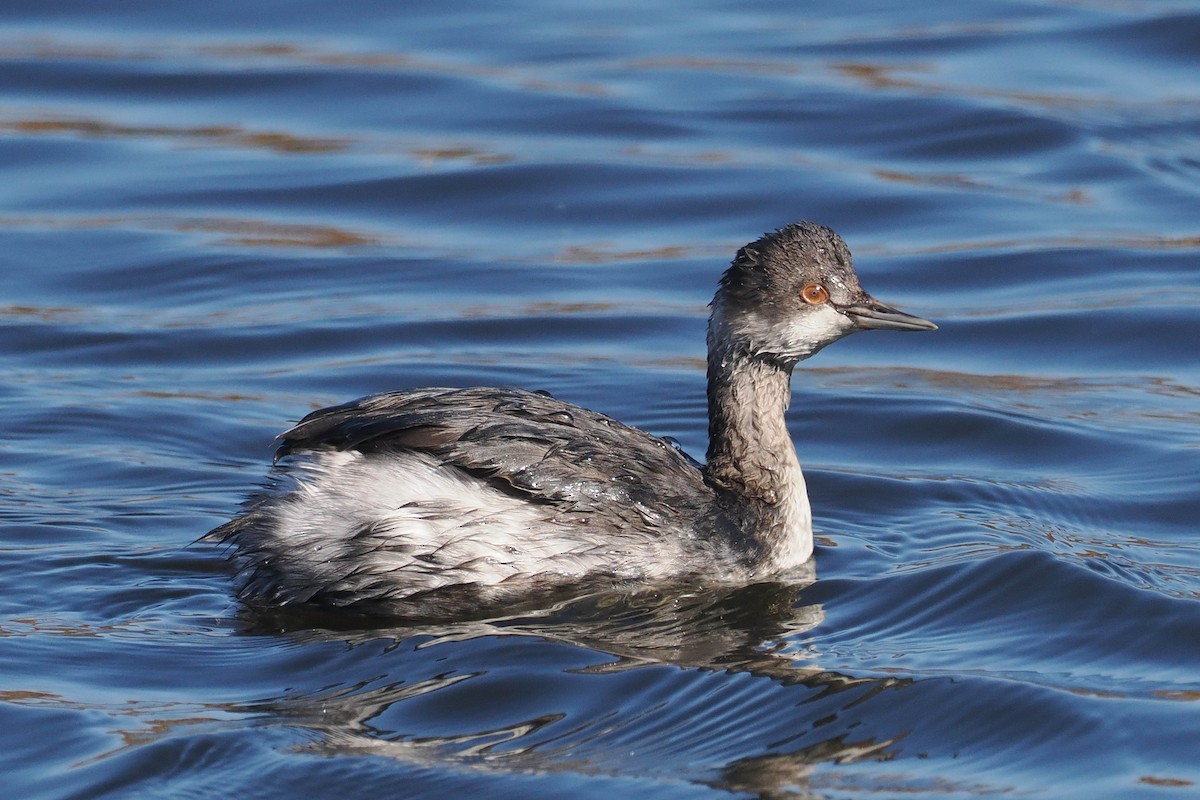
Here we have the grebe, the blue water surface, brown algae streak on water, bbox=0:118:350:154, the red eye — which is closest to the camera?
the blue water surface

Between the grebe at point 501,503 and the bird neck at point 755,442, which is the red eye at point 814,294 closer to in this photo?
the grebe at point 501,503

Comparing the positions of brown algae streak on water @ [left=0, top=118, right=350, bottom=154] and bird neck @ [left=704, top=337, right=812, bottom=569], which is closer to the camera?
bird neck @ [left=704, top=337, right=812, bottom=569]

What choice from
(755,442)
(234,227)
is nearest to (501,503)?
(755,442)

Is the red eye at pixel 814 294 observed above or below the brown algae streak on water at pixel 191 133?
below

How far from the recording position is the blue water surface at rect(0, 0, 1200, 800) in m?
5.77

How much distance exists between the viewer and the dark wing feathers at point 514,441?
6609 mm

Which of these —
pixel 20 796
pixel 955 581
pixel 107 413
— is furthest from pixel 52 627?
pixel 955 581

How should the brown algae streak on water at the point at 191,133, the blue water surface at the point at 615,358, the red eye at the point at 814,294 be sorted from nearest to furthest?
the blue water surface at the point at 615,358 → the red eye at the point at 814,294 → the brown algae streak on water at the point at 191,133

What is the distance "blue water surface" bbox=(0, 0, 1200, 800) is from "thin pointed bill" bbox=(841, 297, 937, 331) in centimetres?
86

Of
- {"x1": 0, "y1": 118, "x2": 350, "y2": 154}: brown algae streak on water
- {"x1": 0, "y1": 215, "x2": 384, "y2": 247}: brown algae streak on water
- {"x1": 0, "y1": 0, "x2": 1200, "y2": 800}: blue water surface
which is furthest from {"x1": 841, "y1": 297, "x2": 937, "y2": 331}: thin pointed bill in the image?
{"x1": 0, "y1": 118, "x2": 350, "y2": 154}: brown algae streak on water

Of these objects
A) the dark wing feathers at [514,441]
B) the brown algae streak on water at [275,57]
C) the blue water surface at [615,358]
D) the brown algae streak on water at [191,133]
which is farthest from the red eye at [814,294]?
the brown algae streak on water at [275,57]

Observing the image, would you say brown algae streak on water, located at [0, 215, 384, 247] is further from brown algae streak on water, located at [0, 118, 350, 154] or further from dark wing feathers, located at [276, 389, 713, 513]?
dark wing feathers, located at [276, 389, 713, 513]

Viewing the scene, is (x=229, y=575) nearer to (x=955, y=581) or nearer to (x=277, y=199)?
(x=955, y=581)

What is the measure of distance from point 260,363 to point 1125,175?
19.2ft
